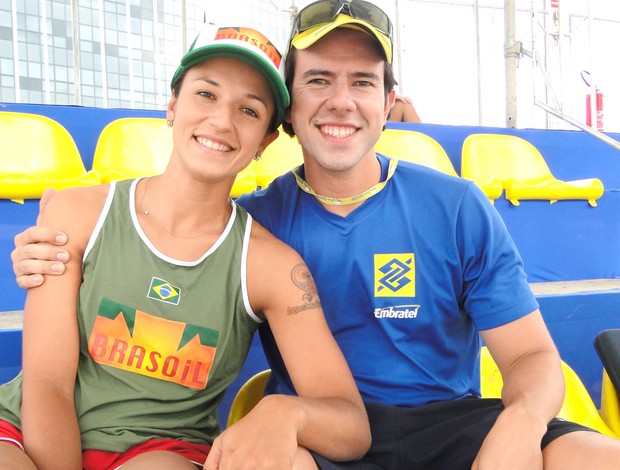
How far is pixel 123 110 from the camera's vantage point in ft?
9.23

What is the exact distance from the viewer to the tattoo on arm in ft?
3.72

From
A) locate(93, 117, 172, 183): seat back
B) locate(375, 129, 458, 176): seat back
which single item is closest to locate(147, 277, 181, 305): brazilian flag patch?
locate(93, 117, 172, 183): seat back

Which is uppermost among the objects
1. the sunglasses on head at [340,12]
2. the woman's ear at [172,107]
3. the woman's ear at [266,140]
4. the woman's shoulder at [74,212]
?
the sunglasses on head at [340,12]

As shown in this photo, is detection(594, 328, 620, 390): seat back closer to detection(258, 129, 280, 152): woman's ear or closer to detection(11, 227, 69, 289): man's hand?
detection(258, 129, 280, 152): woman's ear

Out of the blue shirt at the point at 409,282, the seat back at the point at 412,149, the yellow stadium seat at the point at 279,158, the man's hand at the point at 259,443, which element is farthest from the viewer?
the seat back at the point at 412,149

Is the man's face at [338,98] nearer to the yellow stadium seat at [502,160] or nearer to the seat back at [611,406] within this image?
the seat back at [611,406]

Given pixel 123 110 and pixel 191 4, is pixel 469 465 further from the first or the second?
pixel 191 4

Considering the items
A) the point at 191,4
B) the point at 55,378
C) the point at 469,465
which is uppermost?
the point at 191,4

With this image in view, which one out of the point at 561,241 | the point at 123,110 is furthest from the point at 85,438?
the point at 561,241

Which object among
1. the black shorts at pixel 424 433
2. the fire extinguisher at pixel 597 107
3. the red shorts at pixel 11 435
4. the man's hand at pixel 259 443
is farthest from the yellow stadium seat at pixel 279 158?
the fire extinguisher at pixel 597 107

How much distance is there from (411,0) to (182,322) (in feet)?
21.1

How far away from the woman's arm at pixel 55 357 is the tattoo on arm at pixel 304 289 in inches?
15.8

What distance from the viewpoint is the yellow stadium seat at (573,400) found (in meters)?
1.50

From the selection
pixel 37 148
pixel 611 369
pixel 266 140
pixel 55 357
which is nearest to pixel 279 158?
pixel 37 148
